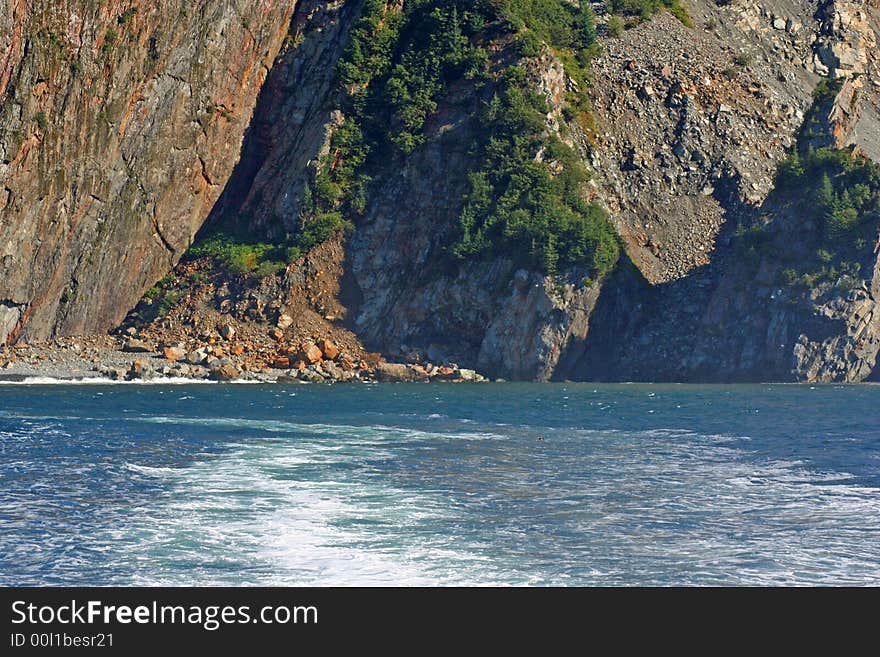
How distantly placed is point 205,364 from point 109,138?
1528 cm

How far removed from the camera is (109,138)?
230ft

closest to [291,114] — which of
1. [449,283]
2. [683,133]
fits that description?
[449,283]

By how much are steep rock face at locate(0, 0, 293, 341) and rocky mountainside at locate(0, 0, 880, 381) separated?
162mm

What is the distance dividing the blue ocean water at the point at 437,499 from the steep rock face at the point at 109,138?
90.7ft

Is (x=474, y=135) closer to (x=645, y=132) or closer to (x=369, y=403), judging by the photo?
(x=645, y=132)

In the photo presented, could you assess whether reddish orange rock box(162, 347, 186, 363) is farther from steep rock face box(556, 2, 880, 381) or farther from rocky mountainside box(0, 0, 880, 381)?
steep rock face box(556, 2, 880, 381)

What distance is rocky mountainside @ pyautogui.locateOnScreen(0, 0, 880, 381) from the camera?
69312 millimetres

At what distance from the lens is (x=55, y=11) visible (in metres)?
65.9

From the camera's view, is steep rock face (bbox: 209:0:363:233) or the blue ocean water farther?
steep rock face (bbox: 209:0:363:233)

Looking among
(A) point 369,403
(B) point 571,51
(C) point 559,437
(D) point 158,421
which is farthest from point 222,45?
(C) point 559,437

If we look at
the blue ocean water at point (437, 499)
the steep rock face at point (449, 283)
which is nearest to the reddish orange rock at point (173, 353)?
the steep rock face at point (449, 283)

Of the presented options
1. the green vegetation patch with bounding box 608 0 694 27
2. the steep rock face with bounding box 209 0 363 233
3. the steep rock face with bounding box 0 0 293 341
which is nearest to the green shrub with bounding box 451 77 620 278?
the steep rock face with bounding box 209 0 363 233

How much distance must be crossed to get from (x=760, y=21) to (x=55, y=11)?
Answer: 2280 inches

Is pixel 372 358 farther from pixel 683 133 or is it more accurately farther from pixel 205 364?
pixel 683 133
